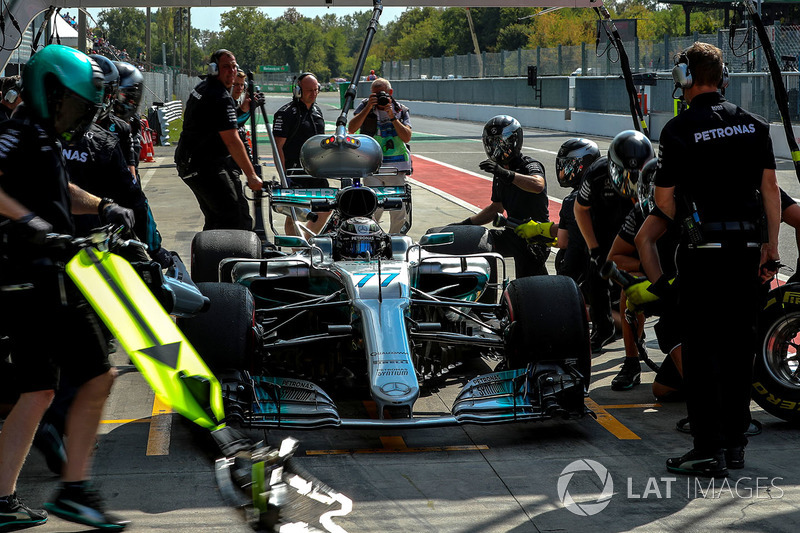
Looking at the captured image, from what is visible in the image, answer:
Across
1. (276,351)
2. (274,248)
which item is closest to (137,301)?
(276,351)

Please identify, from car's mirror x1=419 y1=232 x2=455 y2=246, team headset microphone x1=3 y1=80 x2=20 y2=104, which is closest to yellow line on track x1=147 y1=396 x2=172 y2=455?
car's mirror x1=419 y1=232 x2=455 y2=246

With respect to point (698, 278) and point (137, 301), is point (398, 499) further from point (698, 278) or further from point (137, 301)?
point (698, 278)

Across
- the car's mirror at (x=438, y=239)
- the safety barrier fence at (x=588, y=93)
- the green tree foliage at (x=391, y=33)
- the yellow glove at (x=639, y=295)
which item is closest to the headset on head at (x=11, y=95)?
the car's mirror at (x=438, y=239)

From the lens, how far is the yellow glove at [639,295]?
5.06 meters

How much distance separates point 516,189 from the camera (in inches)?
303

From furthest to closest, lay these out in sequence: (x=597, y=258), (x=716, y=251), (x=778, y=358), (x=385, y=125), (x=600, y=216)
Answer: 1. (x=385, y=125)
2. (x=600, y=216)
3. (x=597, y=258)
4. (x=778, y=358)
5. (x=716, y=251)

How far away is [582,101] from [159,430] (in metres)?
33.3

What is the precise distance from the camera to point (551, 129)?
37.1 meters

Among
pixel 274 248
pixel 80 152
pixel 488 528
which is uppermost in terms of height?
pixel 80 152

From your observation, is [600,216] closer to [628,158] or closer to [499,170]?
[628,158]

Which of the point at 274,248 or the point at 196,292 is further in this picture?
the point at 274,248

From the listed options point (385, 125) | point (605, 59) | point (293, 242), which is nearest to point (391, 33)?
point (605, 59)

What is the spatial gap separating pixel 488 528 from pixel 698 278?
1.51 metres

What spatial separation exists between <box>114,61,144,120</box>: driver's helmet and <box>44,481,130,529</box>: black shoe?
2804 millimetres
